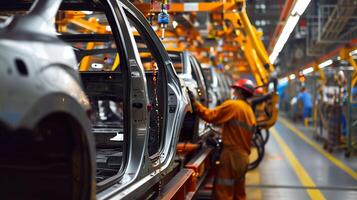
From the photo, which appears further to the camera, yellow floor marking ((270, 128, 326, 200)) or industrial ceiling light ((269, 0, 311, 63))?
yellow floor marking ((270, 128, 326, 200))

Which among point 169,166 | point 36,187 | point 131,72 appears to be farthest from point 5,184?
point 169,166

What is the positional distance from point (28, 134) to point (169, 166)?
2.36m

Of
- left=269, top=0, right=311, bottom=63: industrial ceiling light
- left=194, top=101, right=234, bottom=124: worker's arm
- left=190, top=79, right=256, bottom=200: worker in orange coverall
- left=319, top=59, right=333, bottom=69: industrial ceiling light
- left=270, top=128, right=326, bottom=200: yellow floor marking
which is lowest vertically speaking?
left=270, top=128, right=326, bottom=200: yellow floor marking

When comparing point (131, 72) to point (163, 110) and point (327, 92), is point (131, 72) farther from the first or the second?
point (327, 92)

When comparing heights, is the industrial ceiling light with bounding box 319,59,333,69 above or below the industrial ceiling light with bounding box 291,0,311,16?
below

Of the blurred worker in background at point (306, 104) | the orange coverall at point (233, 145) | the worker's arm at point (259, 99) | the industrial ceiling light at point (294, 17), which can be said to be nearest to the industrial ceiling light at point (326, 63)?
the blurred worker in background at point (306, 104)

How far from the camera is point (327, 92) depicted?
17.1 metres

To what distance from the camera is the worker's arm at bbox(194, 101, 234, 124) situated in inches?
234

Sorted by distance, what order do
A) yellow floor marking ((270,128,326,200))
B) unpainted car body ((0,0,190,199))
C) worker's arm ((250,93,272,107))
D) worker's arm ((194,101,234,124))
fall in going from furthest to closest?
worker's arm ((250,93,272,107)), yellow floor marking ((270,128,326,200)), worker's arm ((194,101,234,124)), unpainted car body ((0,0,190,199))

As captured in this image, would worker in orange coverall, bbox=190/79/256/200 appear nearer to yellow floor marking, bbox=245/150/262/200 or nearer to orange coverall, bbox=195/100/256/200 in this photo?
orange coverall, bbox=195/100/256/200

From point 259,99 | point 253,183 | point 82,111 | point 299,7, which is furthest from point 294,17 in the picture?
point 82,111

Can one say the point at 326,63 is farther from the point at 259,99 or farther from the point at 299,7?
the point at 299,7

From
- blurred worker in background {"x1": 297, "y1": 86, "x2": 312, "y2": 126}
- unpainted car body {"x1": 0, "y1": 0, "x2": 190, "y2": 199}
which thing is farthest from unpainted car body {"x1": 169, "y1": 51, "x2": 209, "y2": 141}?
blurred worker in background {"x1": 297, "y1": 86, "x2": 312, "y2": 126}

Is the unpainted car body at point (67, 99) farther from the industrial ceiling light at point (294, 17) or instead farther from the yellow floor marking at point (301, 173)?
the yellow floor marking at point (301, 173)
